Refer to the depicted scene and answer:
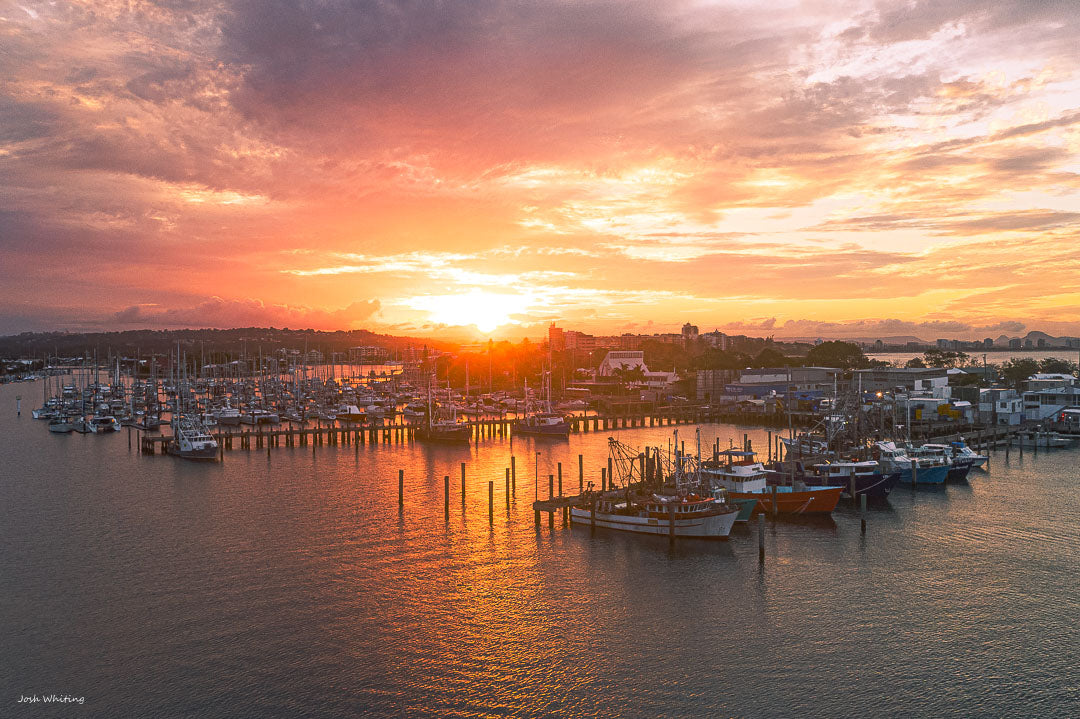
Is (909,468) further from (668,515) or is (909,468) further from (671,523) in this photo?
(671,523)

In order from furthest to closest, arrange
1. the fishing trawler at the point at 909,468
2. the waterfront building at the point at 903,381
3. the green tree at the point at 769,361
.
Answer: the green tree at the point at 769,361 < the waterfront building at the point at 903,381 < the fishing trawler at the point at 909,468

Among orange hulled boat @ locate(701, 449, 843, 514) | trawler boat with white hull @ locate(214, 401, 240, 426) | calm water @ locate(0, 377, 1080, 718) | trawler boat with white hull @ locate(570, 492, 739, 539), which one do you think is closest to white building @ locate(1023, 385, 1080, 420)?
calm water @ locate(0, 377, 1080, 718)

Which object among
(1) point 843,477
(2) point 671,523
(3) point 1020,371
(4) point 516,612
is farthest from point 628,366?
(4) point 516,612

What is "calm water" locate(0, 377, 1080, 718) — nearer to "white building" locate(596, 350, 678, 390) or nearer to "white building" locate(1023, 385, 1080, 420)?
"white building" locate(1023, 385, 1080, 420)

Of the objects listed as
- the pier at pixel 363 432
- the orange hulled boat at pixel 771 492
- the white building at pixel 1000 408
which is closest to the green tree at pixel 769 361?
the pier at pixel 363 432

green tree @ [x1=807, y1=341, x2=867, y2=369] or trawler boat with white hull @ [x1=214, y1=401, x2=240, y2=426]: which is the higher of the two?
green tree @ [x1=807, y1=341, x2=867, y2=369]

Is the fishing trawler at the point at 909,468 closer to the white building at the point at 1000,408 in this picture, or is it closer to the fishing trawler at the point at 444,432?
the white building at the point at 1000,408
